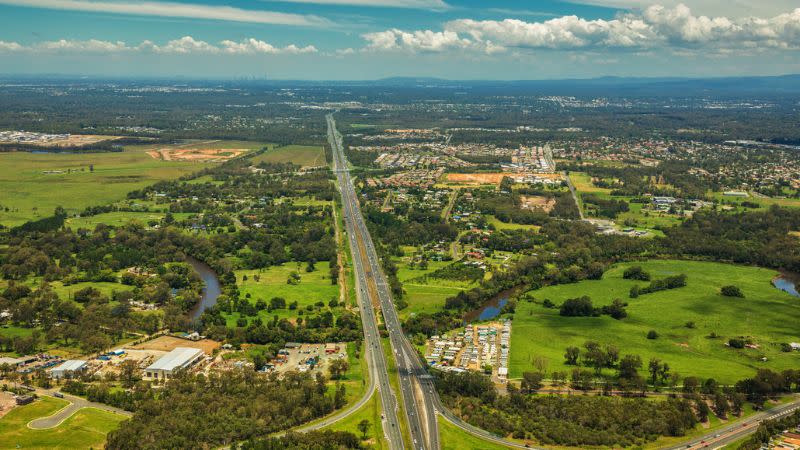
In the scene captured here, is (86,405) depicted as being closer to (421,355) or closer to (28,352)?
(28,352)

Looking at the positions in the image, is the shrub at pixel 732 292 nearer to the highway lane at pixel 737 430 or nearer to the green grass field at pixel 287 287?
the highway lane at pixel 737 430

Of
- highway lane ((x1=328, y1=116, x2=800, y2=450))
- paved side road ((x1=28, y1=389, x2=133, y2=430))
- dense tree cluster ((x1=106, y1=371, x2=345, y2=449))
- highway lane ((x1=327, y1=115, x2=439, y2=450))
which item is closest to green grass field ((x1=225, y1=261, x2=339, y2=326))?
highway lane ((x1=327, y1=115, x2=439, y2=450))

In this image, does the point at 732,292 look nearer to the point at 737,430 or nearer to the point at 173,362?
the point at 737,430

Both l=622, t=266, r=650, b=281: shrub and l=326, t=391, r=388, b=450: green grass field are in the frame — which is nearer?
l=326, t=391, r=388, b=450: green grass field

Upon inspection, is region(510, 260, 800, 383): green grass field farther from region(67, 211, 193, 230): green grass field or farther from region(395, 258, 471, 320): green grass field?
region(67, 211, 193, 230): green grass field

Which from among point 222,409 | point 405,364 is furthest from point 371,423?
point 222,409

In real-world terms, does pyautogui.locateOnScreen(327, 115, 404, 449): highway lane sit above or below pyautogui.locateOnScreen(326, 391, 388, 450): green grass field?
above

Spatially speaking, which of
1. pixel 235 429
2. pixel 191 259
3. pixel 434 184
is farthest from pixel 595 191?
pixel 235 429
